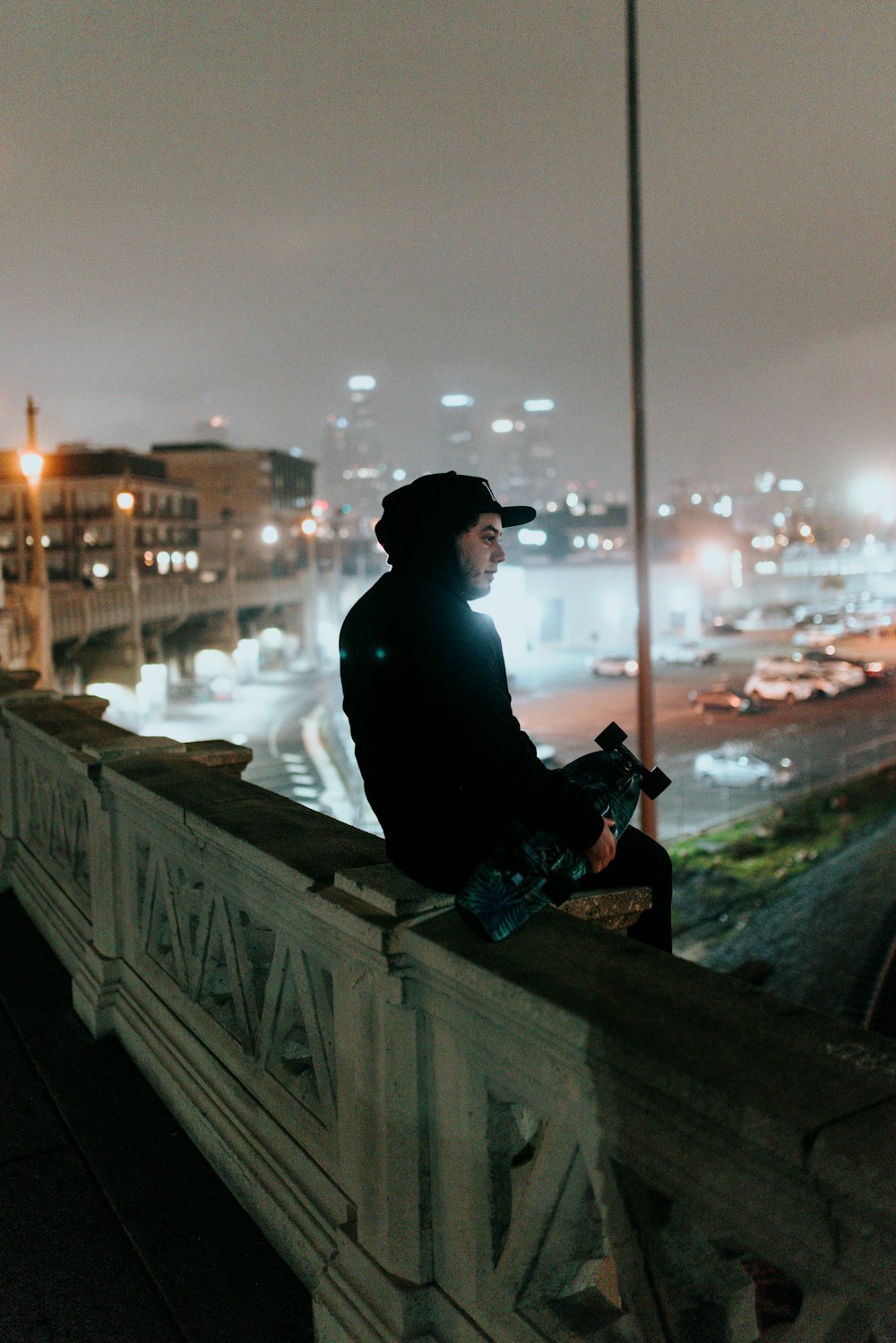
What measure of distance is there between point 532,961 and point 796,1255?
0.80 m

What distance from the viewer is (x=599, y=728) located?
150ft

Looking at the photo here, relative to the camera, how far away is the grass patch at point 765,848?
25.2m

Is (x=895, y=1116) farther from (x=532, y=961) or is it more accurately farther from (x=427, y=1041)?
(x=427, y=1041)

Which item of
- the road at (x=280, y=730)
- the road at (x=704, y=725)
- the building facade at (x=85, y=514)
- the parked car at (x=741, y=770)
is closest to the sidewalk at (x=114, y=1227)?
the road at (x=280, y=730)

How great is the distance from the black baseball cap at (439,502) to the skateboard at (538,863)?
768 mm

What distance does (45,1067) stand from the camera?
14.8 ft

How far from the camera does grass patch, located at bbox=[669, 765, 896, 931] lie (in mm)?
25172

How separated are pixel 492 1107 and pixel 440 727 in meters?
0.87

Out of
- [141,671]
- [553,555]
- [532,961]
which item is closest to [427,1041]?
[532,961]

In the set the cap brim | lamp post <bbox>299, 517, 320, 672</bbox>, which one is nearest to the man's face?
the cap brim


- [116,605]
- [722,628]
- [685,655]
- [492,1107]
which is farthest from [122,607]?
[722,628]

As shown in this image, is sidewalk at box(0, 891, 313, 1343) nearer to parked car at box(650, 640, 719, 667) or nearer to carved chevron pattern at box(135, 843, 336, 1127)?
carved chevron pattern at box(135, 843, 336, 1127)

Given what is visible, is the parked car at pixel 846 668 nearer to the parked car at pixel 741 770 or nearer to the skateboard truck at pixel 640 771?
the parked car at pixel 741 770

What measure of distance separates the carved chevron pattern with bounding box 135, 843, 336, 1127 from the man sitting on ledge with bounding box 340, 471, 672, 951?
0.49 m
